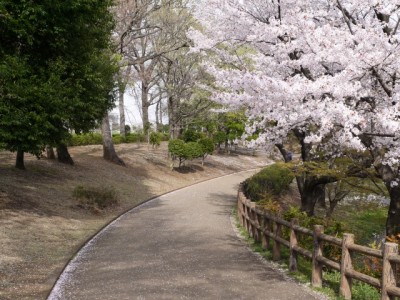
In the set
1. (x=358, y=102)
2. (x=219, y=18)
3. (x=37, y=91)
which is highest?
(x=219, y=18)

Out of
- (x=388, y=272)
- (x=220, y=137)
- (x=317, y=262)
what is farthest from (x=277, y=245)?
(x=220, y=137)

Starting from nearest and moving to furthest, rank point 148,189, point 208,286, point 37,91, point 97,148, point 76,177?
point 208,286 < point 37,91 < point 76,177 < point 148,189 < point 97,148

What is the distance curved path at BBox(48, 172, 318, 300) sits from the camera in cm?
683

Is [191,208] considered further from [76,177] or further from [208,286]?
[208,286]

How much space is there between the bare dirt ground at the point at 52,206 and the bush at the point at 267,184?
4.99 meters

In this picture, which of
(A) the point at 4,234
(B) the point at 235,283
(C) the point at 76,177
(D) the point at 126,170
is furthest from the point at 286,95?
(D) the point at 126,170

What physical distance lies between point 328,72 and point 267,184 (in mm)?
11437

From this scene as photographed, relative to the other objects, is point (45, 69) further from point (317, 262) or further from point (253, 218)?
point (317, 262)

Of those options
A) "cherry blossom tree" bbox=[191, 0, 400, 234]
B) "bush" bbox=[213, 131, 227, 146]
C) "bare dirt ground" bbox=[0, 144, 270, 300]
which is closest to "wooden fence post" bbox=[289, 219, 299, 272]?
"cherry blossom tree" bbox=[191, 0, 400, 234]

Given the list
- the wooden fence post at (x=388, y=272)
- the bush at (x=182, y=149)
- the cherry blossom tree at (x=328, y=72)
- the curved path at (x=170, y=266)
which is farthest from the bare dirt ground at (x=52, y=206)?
the cherry blossom tree at (x=328, y=72)

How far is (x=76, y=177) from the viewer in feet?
60.9

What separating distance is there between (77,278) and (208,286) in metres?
2.60

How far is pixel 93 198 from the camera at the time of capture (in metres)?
14.7

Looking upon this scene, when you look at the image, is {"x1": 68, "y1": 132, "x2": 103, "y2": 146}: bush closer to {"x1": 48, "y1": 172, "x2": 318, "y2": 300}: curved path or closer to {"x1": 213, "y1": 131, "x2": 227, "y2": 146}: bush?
{"x1": 213, "y1": 131, "x2": 227, "y2": 146}: bush
